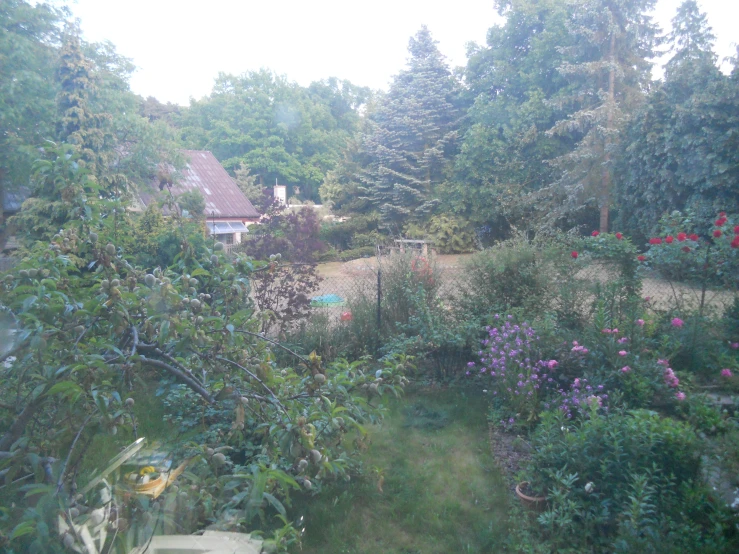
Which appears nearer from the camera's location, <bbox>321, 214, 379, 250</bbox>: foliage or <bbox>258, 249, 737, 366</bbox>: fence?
<bbox>258, 249, 737, 366</bbox>: fence

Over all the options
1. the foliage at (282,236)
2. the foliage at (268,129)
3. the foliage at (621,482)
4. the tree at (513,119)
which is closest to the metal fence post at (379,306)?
the foliage at (282,236)

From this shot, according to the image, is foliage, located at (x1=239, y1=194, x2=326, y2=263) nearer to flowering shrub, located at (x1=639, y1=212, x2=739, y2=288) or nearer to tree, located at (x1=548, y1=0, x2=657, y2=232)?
flowering shrub, located at (x1=639, y1=212, x2=739, y2=288)

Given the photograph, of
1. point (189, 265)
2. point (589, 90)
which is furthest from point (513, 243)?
point (589, 90)

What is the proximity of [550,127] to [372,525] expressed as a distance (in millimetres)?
20792

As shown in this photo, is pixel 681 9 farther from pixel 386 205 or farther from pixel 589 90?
pixel 386 205

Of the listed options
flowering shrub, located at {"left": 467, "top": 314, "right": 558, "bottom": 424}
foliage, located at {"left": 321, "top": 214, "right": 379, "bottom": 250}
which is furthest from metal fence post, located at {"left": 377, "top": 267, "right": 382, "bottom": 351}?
foliage, located at {"left": 321, "top": 214, "right": 379, "bottom": 250}

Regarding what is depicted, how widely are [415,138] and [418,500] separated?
22963mm

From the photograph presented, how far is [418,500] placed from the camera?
377 centimetres

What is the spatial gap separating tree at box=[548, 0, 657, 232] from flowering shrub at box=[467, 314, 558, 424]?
1487 cm

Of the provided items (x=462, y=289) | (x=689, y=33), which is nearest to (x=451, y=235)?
(x=689, y=33)

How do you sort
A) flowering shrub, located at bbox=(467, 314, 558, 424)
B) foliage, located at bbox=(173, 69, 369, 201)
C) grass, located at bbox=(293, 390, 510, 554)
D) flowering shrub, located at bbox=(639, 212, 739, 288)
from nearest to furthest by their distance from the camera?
grass, located at bbox=(293, 390, 510, 554)
flowering shrub, located at bbox=(467, 314, 558, 424)
flowering shrub, located at bbox=(639, 212, 739, 288)
foliage, located at bbox=(173, 69, 369, 201)

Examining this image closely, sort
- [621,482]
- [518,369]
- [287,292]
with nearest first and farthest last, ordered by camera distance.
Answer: [621,482] < [518,369] < [287,292]

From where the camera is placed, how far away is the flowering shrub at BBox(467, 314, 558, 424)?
180 inches

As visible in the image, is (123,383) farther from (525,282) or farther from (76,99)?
(76,99)
